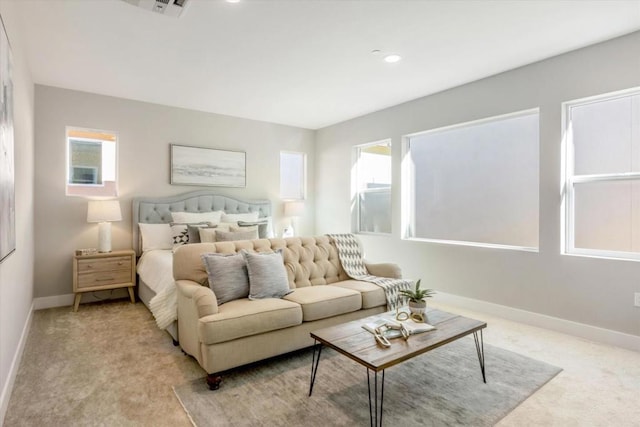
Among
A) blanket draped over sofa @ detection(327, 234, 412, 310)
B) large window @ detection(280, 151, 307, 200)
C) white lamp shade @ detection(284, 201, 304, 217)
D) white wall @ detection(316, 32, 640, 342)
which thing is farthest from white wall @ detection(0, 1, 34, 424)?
white wall @ detection(316, 32, 640, 342)

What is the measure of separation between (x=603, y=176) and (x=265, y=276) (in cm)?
313

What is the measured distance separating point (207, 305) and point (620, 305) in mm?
3384

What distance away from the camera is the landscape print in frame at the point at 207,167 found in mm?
4973

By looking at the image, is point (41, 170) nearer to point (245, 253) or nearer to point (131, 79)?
point (131, 79)

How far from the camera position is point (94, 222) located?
4258 mm

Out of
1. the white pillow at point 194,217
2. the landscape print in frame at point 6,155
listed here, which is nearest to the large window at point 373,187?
the white pillow at point 194,217

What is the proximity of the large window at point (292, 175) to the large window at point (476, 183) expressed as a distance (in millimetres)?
2227

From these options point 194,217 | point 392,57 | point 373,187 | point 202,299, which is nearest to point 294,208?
point 373,187

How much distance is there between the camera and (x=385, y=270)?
11.7ft

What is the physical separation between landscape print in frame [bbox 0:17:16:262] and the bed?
114 cm

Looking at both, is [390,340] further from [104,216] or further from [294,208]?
[294,208]

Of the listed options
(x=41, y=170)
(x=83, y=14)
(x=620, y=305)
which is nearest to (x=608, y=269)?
(x=620, y=305)

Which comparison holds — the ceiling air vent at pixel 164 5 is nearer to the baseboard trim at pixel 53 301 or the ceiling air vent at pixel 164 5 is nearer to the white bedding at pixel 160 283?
the white bedding at pixel 160 283

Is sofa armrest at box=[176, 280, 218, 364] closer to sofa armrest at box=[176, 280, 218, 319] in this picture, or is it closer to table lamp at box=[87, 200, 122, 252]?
sofa armrest at box=[176, 280, 218, 319]
